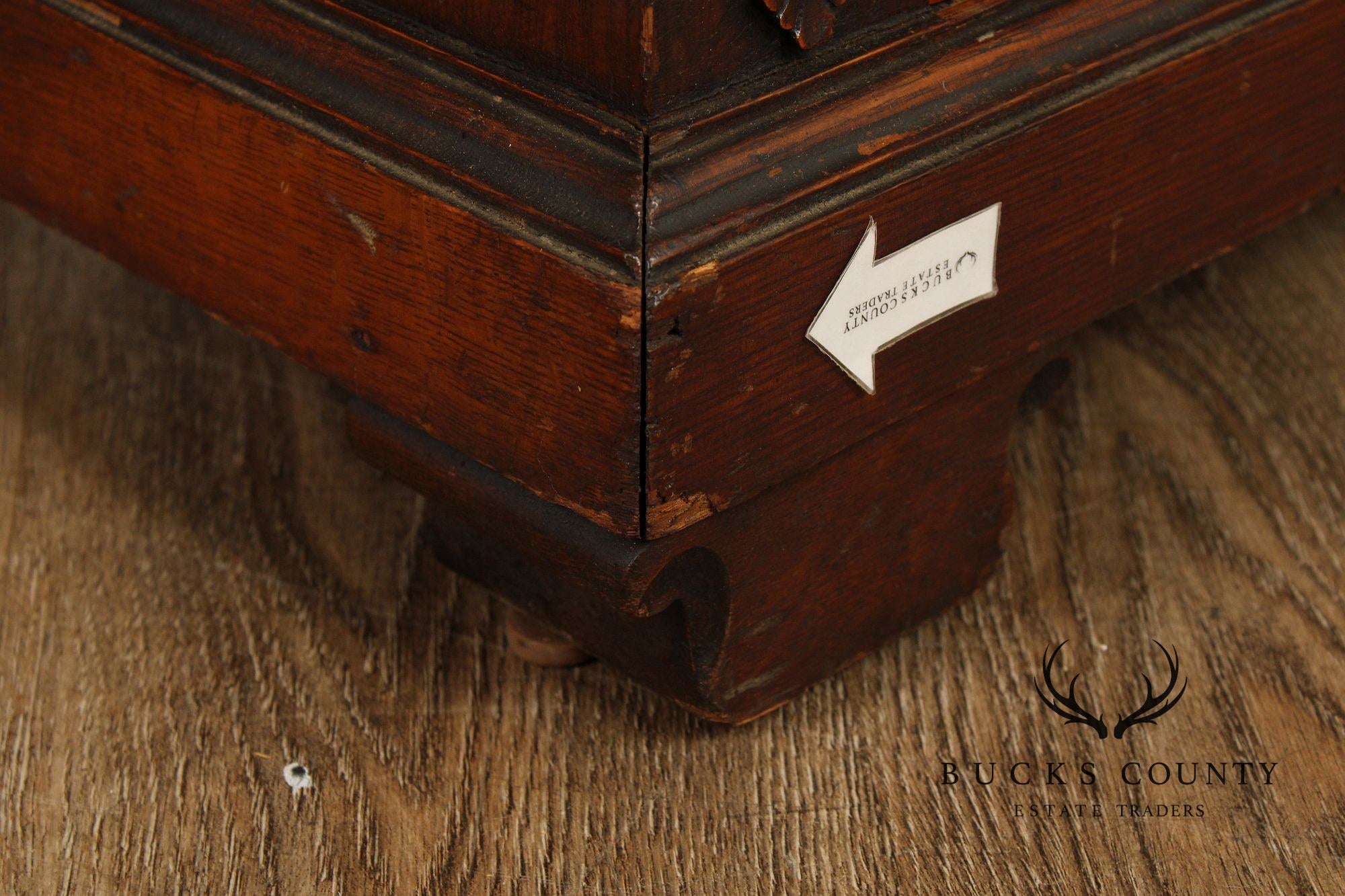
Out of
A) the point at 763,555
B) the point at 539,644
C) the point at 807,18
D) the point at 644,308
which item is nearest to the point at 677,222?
the point at 644,308

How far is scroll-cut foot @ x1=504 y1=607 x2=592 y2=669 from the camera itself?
4.12 feet

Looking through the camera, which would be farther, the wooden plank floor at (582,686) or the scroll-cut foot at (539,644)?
the scroll-cut foot at (539,644)

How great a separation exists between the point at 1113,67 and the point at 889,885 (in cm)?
53

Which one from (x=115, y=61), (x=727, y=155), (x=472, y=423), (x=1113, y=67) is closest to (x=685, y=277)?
(x=727, y=155)

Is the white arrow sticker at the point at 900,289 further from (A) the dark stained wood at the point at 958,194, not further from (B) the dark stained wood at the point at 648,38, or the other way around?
(B) the dark stained wood at the point at 648,38

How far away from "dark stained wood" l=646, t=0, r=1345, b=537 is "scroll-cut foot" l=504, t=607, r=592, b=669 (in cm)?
26

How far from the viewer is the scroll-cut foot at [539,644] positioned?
126 centimetres

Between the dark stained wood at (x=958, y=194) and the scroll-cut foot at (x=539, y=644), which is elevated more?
the dark stained wood at (x=958, y=194)

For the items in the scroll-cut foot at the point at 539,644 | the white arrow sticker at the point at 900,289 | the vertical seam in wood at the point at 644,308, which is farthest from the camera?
the scroll-cut foot at the point at 539,644

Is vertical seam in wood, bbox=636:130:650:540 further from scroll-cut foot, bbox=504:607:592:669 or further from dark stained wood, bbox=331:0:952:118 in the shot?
scroll-cut foot, bbox=504:607:592:669

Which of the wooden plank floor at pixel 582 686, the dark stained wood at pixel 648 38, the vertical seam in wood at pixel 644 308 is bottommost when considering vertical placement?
the wooden plank floor at pixel 582 686

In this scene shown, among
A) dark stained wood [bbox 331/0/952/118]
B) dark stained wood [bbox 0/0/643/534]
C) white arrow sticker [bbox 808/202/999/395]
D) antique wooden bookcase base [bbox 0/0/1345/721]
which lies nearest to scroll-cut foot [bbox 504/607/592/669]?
antique wooden bookcase base [bbox 0/0/1345/721]

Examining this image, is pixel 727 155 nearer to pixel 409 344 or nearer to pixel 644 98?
pixel 644 98

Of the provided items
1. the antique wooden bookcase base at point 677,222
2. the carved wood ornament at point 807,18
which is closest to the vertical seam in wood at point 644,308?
the antique wooden bookcase base at point 677,222
